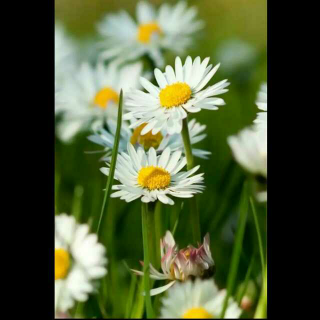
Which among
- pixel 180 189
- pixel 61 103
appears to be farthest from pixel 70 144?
pixel 180 189

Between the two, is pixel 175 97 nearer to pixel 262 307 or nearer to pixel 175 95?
pixel 175 95

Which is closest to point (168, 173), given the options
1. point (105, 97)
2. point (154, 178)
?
point (154, 178)

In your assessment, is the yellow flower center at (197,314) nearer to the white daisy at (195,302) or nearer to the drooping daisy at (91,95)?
the white daisy at (195,302)

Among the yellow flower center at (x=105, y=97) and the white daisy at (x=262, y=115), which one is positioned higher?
the yellow flower center at (x=105, y=97)

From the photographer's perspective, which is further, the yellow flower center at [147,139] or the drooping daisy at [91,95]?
the drooping daisy at [91,95]

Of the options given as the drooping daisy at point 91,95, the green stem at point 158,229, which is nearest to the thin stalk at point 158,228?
the green stem at point 158,229
